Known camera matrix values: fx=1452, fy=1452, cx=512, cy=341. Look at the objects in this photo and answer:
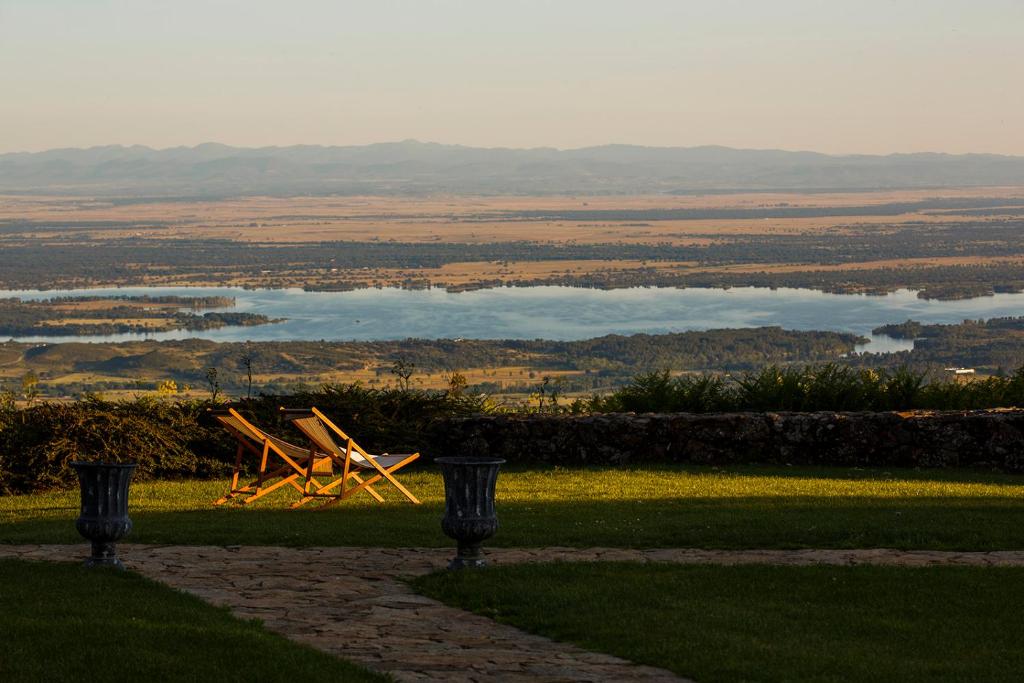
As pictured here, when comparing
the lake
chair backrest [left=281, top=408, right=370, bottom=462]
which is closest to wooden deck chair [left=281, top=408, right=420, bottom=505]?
chair backrest [left=281, top=408, right=370, bottom=462]

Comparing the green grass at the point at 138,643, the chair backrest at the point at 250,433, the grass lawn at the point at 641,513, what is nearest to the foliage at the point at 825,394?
the grass lawn at the point at 641,513

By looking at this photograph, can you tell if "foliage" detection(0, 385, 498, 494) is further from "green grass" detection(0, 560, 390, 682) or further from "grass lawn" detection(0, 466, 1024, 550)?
"green grass" detection(0, 560, 390, 682)

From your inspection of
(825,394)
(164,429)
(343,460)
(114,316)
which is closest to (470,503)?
(343,460)

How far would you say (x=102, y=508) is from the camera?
859cm

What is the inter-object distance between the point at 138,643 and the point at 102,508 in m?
2.34

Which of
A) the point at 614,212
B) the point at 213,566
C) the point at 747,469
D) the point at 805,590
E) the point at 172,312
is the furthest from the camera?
the point at 614,212

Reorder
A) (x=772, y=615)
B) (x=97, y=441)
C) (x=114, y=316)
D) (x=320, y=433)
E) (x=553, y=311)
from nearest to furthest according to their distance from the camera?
(x=772, y=615)
(x=320, y=433)
(x=97, y=441)
(x=114, y=316)
(x=553, y=311)

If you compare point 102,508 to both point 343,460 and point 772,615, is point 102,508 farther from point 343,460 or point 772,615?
point 772,615

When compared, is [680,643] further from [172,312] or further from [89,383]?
[172,312]

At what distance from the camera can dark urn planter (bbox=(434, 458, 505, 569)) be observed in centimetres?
853

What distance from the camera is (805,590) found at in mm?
7855

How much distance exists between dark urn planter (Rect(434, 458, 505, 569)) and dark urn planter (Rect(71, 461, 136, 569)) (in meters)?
1.92

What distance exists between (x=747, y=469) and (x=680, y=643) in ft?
23.7

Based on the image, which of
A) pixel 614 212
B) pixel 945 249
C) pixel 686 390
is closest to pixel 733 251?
pixel 945 249
